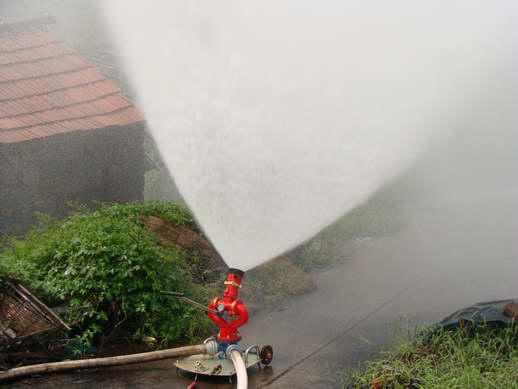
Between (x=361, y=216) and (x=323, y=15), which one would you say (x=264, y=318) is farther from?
(x=361, y=216)

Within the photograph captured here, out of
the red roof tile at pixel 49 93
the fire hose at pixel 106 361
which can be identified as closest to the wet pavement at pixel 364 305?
the fire hose at pixel 106 361

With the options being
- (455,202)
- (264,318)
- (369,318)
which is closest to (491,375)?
(369,318)

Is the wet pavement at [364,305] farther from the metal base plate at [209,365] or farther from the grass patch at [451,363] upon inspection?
the grass patch at [451,363]

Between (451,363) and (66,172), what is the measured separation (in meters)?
5.33

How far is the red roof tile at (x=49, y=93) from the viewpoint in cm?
851

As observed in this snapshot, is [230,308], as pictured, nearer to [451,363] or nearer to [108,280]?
[108,280]

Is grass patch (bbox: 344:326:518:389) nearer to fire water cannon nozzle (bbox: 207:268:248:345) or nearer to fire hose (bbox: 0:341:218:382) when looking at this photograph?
fire water cannon nozzle (bbox: 207:268:248:345)

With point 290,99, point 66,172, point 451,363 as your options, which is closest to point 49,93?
point 66,172

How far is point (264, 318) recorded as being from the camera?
7.26 metres

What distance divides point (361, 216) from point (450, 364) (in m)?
5.39

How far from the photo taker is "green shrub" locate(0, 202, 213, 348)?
6.25m

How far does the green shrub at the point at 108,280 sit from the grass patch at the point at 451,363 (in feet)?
5.66

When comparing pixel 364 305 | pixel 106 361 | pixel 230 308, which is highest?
pixel 230 308

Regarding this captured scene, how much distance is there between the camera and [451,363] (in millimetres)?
5387
